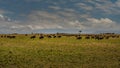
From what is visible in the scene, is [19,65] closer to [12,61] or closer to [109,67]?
[12,61]

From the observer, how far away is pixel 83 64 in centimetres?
2370

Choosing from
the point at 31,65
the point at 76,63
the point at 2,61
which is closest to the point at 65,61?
the point at 76,63

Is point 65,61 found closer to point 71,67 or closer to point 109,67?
point 71,67

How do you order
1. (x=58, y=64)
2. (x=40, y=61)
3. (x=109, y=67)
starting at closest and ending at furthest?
(x=109, y=67), (x=58, y=64), (x=40, y=61)

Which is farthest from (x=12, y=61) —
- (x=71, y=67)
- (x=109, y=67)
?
(x=109, y=67)

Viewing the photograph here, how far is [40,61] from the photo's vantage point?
25.3 metres

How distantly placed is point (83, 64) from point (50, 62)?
134 inches

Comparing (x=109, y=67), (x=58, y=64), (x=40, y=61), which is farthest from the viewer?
(x=40, y=61)

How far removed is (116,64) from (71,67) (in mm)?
4670

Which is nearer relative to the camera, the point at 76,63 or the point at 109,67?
the point at 109,67

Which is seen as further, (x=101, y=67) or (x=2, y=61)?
(x=2, y=61)

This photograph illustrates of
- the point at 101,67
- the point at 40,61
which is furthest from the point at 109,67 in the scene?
the point at 40,61

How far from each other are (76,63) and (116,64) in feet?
12.9

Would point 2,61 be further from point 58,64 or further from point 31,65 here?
point 58,64
